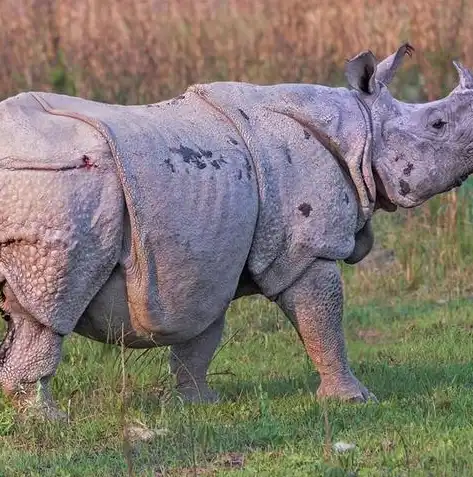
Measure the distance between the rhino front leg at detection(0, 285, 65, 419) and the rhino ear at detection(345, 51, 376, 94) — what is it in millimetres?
2079

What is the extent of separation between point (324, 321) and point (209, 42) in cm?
810

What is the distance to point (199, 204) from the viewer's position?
6.38 meters

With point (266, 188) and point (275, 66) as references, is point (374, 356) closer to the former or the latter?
point (266, 188)

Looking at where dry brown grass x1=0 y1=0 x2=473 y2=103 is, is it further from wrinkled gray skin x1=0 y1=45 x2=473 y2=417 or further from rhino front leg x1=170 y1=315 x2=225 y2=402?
rhino front leg x1=170 y1=315 x2=225 y2=402

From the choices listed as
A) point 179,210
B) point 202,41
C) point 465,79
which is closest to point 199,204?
point 179,210

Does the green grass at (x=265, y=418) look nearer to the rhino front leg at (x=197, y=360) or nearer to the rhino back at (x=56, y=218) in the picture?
the rhino front leg at (x=197, y=360)

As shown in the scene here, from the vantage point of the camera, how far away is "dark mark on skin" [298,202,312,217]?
6707mm

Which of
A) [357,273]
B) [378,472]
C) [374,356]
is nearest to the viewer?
[378,472]

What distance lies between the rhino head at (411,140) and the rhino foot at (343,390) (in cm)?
96

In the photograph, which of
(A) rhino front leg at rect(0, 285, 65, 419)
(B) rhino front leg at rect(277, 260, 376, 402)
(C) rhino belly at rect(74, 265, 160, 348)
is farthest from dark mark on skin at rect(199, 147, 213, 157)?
(A) rhino front leg at rect(0, 285, 65, 419)

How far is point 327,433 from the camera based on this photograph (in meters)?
A: 5.50

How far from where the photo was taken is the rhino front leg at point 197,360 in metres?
7.21

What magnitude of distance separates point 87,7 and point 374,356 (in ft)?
24.5

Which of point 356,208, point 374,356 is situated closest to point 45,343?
point 356,208
